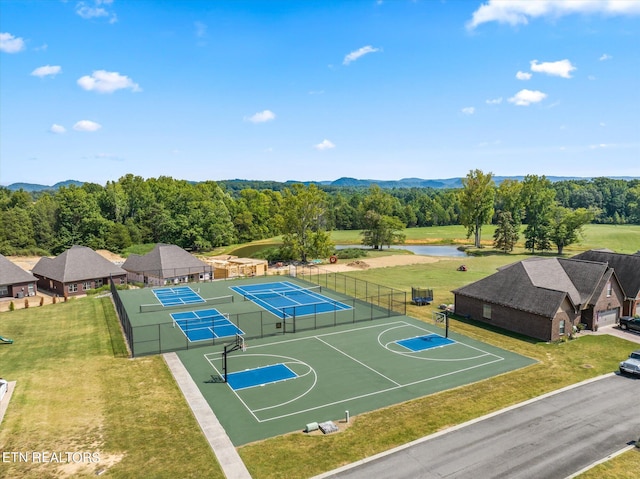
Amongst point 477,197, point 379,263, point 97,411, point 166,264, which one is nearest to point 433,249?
point 477,197

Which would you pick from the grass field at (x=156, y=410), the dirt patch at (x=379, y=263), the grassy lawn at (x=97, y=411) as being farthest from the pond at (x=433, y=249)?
the grassy lawn at (x=97, y=411)

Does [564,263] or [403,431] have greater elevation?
[564,263]

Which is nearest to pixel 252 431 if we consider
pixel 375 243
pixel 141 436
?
pixel 141 436

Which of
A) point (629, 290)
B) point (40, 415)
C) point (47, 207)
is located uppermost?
point (47, 207)

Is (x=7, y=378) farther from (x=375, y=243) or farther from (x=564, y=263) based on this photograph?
(x=375, y=243)

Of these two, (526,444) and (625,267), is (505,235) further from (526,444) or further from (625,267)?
(526,444)

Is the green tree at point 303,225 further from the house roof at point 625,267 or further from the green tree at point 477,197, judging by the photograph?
the house roof at point 625,267
